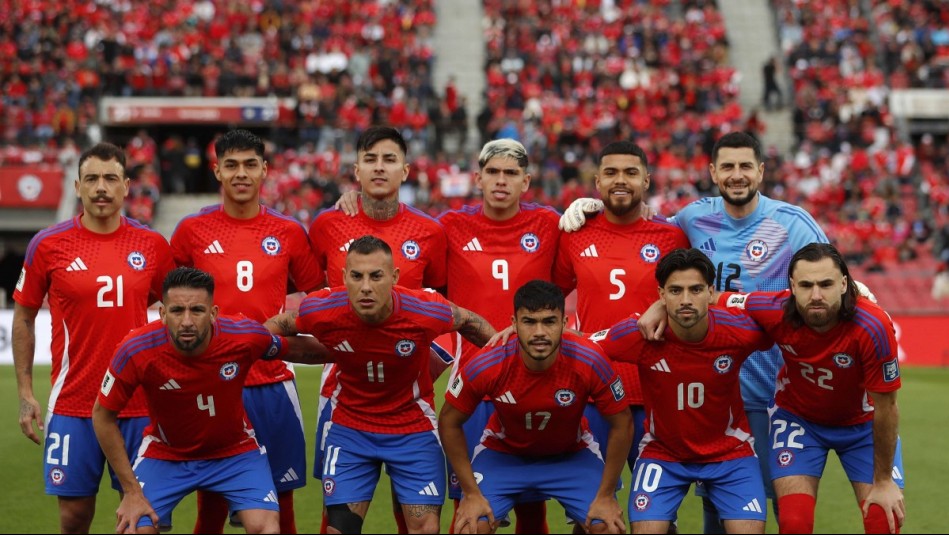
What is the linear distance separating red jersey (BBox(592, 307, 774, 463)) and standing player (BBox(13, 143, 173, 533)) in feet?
8.83

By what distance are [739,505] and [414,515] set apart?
172cm

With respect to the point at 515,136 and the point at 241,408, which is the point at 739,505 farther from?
the point at 515,136

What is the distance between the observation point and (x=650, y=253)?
6.39 meters

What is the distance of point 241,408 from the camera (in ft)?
19.4

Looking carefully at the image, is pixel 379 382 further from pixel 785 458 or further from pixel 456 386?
pixel 785 458

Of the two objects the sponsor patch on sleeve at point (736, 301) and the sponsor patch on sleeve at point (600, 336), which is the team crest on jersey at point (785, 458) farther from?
the sponsor patch on sleeve at point (600, 336)

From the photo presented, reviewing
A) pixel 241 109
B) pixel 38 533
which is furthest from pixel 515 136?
pixel 38 533

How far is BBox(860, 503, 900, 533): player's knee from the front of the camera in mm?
5656

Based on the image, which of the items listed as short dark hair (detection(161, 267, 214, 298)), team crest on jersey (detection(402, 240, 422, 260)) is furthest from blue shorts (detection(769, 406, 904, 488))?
short dark hair (detection(161, 267, 214, 298))

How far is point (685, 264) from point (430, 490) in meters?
1.82

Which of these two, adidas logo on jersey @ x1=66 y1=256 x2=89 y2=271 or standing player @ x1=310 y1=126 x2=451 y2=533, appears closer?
adidas logo on jersey @ x1=66 y1=256 x2=89 y2=271

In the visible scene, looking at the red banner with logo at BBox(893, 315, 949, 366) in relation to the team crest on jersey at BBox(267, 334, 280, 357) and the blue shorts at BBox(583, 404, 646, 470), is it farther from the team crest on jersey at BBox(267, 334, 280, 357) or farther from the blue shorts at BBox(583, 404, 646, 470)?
the team crest on jersey at BBox(267, 334, 280, 357)

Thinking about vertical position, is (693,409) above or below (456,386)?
below

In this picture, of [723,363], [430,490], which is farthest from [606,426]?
[430,490]
